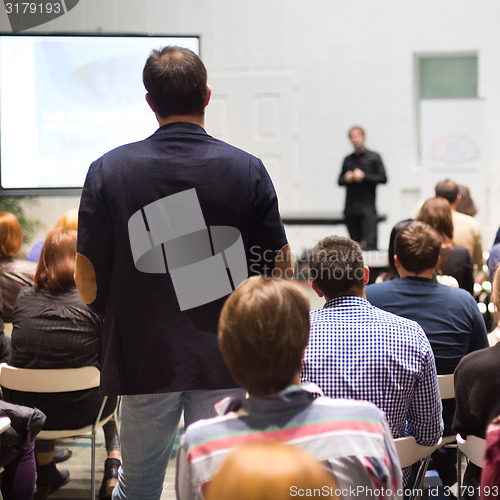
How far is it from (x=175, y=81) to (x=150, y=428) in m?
0.82

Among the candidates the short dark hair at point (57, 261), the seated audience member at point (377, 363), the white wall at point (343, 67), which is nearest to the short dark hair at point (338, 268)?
the seated audience member at point (377, 363)

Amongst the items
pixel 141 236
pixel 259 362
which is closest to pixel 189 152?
pixel 141 236

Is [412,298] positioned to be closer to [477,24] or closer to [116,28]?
[477,24]

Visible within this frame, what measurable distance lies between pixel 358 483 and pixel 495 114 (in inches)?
316

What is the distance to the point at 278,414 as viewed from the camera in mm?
1145

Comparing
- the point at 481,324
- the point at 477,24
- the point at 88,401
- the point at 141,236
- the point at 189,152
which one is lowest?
the point at 88,401

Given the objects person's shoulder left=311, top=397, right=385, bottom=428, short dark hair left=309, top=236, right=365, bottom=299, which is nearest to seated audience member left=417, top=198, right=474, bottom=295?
short dark hair left=309, top=236, right=365, bottom=299

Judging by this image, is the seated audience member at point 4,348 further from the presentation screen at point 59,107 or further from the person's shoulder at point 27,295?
the presentation screen at point 59,107

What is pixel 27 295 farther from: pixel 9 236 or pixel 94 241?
pixel 94 241

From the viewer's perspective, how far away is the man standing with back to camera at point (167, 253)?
1.64 metres

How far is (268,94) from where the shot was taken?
866 centimetres

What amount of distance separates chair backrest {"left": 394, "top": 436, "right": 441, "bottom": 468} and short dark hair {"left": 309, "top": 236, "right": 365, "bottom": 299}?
0.41 metres

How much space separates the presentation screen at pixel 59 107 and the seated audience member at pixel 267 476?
394cm

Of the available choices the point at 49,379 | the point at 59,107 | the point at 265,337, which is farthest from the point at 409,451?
the point at 59,107
